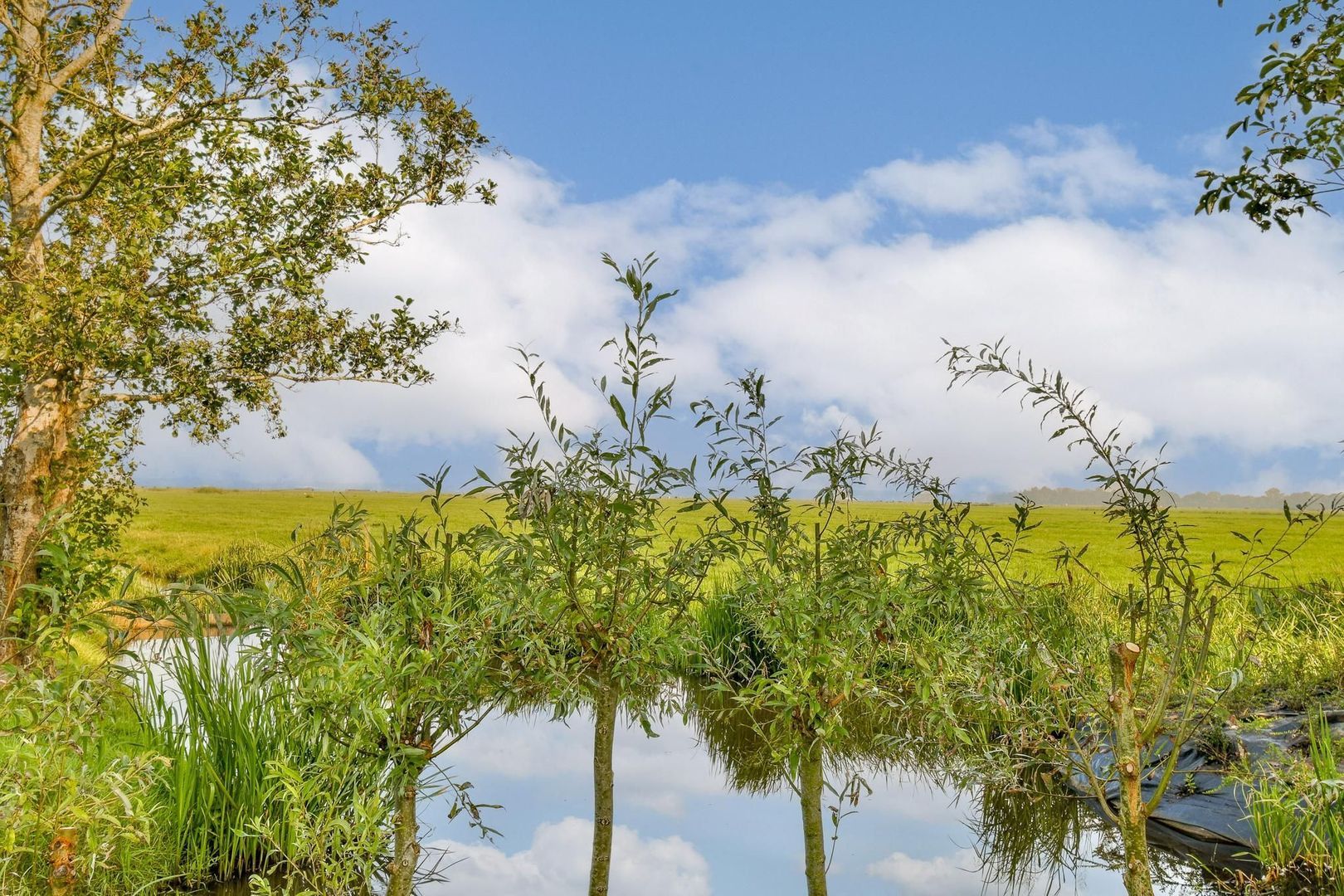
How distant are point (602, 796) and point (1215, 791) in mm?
4652

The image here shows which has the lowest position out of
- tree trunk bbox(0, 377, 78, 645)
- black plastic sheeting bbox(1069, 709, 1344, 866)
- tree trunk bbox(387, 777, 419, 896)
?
black plastic sheeting bbox(1069, 709, 1344, 866)

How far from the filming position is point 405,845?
3.65m

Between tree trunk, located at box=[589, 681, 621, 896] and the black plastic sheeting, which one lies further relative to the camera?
the black plastic sheeting

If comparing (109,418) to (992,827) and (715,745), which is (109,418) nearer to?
(715,745)

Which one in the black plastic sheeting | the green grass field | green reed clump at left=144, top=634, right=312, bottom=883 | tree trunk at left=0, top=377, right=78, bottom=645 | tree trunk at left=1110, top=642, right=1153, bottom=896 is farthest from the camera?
the green grass field

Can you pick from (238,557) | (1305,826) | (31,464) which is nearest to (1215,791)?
(1305,826)

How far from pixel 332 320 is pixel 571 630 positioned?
6.52 meters

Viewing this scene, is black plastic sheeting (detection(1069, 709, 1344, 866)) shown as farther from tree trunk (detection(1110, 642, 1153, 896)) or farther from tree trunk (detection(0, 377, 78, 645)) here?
tree trunk (detection(0, 377, 78, 645))

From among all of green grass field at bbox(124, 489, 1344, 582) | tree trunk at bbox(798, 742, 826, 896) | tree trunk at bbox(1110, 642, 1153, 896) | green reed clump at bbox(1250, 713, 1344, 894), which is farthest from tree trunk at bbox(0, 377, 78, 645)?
green reed clump at bbox(1250, 713, 1344, 894)

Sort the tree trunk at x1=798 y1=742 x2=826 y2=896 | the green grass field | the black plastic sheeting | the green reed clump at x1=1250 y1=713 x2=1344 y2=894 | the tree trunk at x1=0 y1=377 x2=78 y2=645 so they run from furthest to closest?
the green grass field, the tree trunk at x1=0 y1=377 x2=78 y2=645, the black plastic sheeting, the green reed clump at x1=1250 y1=713 x2=1344 y2=894, the tree trunk at x1=798 y1=742 x2=826 y2=896

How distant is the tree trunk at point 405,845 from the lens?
3592 millimetres

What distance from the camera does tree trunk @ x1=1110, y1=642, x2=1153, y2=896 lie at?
3.54 m

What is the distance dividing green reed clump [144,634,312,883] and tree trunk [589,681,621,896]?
5.96ft

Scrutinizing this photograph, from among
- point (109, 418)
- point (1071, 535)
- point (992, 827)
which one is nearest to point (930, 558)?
point (992, 827)
